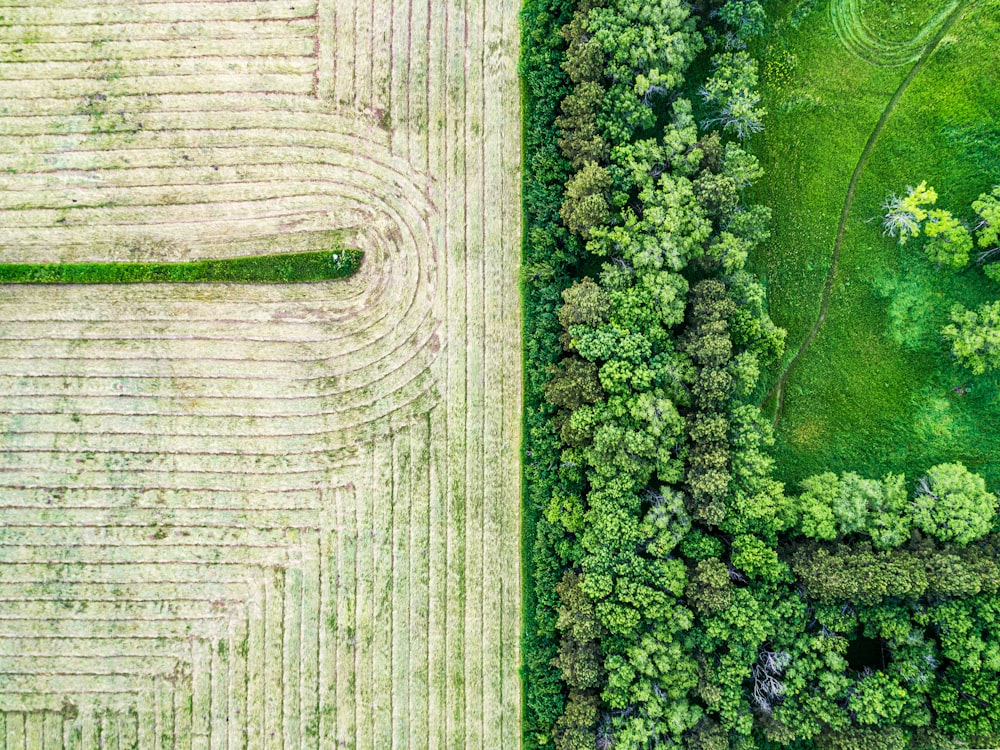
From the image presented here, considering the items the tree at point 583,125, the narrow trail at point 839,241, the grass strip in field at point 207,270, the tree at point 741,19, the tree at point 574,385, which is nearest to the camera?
the tree at point 574,385

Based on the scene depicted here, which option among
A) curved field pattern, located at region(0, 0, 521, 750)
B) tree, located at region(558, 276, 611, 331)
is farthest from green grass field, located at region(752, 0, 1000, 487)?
Result: curved field pattern, located at region(0, 0, 521, 750)

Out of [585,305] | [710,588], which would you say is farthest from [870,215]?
[710,588]

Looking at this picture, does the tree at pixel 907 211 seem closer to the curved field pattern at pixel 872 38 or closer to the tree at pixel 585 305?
the curved field pattern at pixel 872 38

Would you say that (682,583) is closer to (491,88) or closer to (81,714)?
(491,88)

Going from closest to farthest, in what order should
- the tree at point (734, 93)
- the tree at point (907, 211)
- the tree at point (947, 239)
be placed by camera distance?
the tree at point (734, 93)
the tree at point (947, 239)
the tree at point (907, 211)

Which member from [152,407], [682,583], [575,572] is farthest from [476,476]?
[152,407]

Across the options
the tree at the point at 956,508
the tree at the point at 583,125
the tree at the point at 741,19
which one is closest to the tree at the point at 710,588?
the tree at the point at 956,508

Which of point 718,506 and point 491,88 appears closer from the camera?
point 718,506
